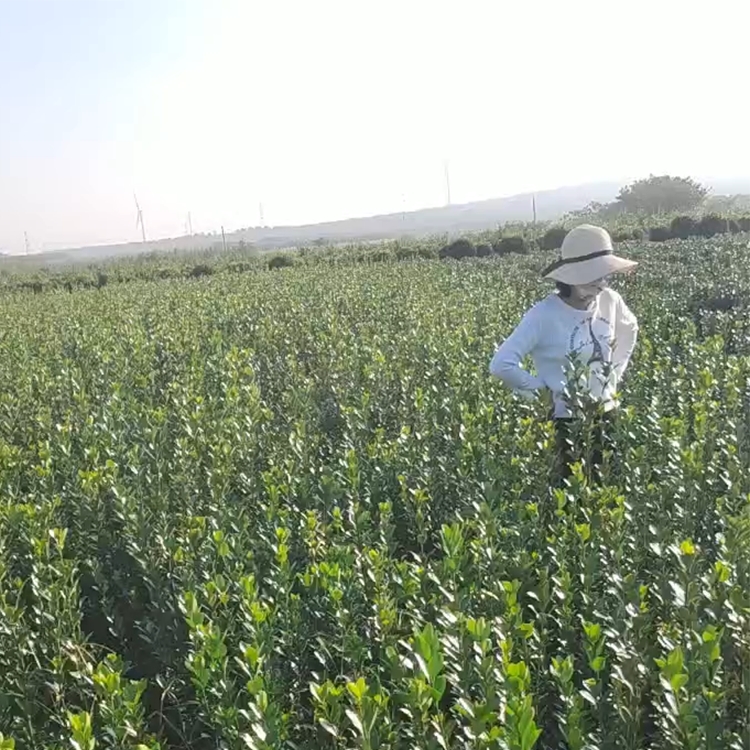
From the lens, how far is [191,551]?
9.99ft

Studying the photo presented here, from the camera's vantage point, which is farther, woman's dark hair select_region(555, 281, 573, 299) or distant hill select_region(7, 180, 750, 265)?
distant hill select_region(7, 180, 750, 265)

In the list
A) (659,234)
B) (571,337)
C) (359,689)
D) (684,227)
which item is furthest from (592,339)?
(684,227)

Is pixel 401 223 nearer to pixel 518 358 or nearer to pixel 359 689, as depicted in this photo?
pixel 518 358

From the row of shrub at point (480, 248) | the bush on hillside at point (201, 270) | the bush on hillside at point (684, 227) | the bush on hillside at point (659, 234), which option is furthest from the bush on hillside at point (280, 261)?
the bush on hillside at point (684, 227)

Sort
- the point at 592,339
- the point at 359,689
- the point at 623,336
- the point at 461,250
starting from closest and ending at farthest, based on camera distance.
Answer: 1. the point at 359,689
2. the point at 592,339
3. the point at 623,336
4. the point at 461,250

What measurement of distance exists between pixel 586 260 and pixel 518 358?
59 centimetres

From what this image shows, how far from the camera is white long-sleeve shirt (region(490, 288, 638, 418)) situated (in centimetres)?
387

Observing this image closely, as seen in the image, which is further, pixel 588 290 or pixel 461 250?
pixel 461 250

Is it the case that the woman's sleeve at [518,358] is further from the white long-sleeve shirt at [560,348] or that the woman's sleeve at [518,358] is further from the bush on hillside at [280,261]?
the bush on hillside at [280,261]

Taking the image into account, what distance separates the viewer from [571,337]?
3.95 metres

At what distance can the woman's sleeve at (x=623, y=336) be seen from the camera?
4141mm

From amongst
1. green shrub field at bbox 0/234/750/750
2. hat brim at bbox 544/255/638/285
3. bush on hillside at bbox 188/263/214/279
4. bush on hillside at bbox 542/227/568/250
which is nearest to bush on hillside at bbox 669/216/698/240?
bush on hillside at bbox 542/227/568/250

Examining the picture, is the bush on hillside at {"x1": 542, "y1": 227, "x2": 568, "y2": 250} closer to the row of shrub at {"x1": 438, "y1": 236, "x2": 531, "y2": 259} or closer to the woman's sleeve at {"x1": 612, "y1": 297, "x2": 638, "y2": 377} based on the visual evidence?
the row of shrub at {"x1": 438, "y1": 236, "x2": 531, "y2": 259}

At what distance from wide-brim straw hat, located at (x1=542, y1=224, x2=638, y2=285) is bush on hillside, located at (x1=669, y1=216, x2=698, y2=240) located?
92.9ft
